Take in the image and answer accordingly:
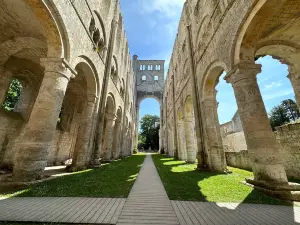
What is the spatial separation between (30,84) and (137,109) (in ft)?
91.2

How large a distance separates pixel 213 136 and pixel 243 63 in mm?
4862

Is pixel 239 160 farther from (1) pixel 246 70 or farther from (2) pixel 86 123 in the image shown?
(2) pixel 86 123

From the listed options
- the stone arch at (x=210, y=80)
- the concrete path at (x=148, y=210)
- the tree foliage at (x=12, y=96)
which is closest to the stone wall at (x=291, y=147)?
the stone arch at (x=210, y=80)

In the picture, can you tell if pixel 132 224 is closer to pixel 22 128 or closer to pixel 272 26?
pixel 272 26

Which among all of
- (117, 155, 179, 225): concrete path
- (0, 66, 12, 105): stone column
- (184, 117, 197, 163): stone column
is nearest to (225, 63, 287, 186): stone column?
(117, 155, 179, 225): concrete path

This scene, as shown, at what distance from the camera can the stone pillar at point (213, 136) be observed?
860cm

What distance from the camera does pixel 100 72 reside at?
35.9ft

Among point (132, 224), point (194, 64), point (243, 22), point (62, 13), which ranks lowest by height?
point (132, 224)

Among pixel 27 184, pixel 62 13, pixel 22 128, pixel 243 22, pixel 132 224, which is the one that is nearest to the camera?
pixel 132 224

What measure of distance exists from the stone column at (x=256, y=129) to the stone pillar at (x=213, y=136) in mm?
3650

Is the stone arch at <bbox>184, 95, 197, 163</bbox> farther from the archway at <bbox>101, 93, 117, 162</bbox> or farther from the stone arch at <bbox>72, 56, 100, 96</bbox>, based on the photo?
the stone arch at <bbox>72, 56, 100, 96</bbox>

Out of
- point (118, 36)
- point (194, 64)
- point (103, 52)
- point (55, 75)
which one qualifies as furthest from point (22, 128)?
point (194, 64)

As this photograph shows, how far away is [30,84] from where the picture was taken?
37.7 ft

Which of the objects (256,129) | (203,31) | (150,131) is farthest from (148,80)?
(256,129)
